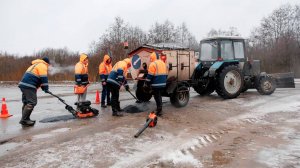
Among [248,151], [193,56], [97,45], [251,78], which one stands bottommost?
[248,151]

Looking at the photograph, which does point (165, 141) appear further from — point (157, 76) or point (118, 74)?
point (118, 74)

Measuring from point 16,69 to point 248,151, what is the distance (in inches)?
1149

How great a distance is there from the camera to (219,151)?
17.8 ft

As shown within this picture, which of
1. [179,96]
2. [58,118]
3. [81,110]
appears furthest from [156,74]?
[58,118]

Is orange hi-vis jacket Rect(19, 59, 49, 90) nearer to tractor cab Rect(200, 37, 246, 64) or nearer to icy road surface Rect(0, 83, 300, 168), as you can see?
icy road surface Rect(0, 83, 300, 168)

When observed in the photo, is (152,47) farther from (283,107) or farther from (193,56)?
(283,107)

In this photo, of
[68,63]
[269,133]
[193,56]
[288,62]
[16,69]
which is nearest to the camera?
[269,133]

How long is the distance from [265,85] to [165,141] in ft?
26.7

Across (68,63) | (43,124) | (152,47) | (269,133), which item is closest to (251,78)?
(152,47)

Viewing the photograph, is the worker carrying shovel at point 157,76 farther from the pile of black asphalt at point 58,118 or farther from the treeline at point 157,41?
the treeline at point 157,41

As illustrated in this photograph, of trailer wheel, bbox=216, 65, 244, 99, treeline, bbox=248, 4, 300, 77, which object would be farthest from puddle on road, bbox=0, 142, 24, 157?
treeline, bbox=248, 4, 300, 77

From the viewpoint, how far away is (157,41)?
101 ft

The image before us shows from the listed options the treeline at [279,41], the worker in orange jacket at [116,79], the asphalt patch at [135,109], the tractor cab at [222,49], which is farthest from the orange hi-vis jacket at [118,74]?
the treeline at [279,41]

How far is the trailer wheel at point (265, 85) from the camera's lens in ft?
41.2
